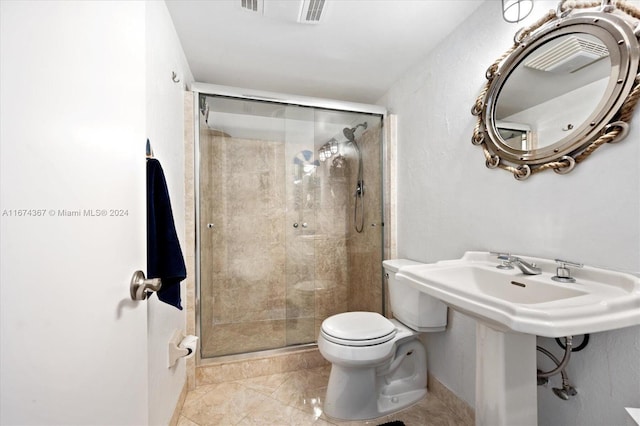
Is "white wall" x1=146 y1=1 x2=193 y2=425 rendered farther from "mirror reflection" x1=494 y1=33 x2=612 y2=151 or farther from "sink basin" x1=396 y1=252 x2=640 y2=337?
"mirror reflection" x1=494 y1=33 x2=612 y2=151

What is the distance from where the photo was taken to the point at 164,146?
137 centimetres

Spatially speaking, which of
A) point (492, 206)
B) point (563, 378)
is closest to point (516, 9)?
point (492, 206)

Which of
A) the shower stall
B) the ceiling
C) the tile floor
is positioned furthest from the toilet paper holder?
the ceiling

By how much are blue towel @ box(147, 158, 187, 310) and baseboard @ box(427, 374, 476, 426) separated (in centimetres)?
162

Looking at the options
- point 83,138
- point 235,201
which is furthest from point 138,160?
point 235,201

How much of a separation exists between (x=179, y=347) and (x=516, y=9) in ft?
7.28

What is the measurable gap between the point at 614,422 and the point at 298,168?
85.4 inches

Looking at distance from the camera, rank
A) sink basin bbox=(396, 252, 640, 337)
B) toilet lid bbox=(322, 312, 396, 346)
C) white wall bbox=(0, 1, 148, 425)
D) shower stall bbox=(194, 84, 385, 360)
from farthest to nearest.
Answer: shower stall bbox=(194, 84, 385, 360)
toilet lid bbox=(322, 312, 396, 346)
sink basin bbox=(396, 252, 640, 337)
white wall bbox=(0, 1, 148, 425)

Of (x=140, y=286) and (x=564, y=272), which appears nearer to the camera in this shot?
(x=140, y=286)

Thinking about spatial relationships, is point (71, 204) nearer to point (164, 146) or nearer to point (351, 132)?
point (164, 146)

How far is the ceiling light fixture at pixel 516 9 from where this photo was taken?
1146 mm

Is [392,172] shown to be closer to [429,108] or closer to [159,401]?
[429,108]

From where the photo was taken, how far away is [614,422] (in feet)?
3.01

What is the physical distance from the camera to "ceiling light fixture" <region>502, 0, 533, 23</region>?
1.15 meters
